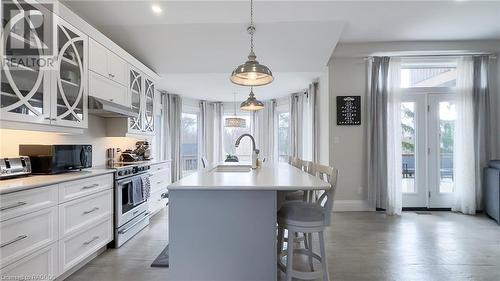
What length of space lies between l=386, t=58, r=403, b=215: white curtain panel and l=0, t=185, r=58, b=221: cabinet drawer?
456 centimetres

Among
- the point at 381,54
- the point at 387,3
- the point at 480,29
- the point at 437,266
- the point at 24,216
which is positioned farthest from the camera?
the point at 381,54

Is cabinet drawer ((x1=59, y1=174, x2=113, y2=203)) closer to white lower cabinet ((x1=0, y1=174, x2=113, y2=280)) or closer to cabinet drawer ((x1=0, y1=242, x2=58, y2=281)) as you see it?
white lower cabinet ((x1=0, y1=174, x2=113, y2=280))

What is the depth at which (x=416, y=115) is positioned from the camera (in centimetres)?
440

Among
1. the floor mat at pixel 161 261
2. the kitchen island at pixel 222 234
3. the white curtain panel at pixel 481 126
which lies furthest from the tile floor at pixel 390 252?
the white curtain panel at pixel 481 126

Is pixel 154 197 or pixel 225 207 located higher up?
pixel 225 207

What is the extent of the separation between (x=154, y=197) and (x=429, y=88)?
511cm

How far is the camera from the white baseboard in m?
4.32

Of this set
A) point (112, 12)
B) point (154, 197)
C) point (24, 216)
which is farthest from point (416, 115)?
point (24, 216)

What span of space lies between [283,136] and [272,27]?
4141 mm

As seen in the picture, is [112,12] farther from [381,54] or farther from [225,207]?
[381,54]

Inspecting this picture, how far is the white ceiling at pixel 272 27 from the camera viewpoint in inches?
119

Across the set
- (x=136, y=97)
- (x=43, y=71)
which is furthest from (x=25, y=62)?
(x=136, y=97)

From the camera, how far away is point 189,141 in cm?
723

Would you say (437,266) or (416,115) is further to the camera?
(416,115)
